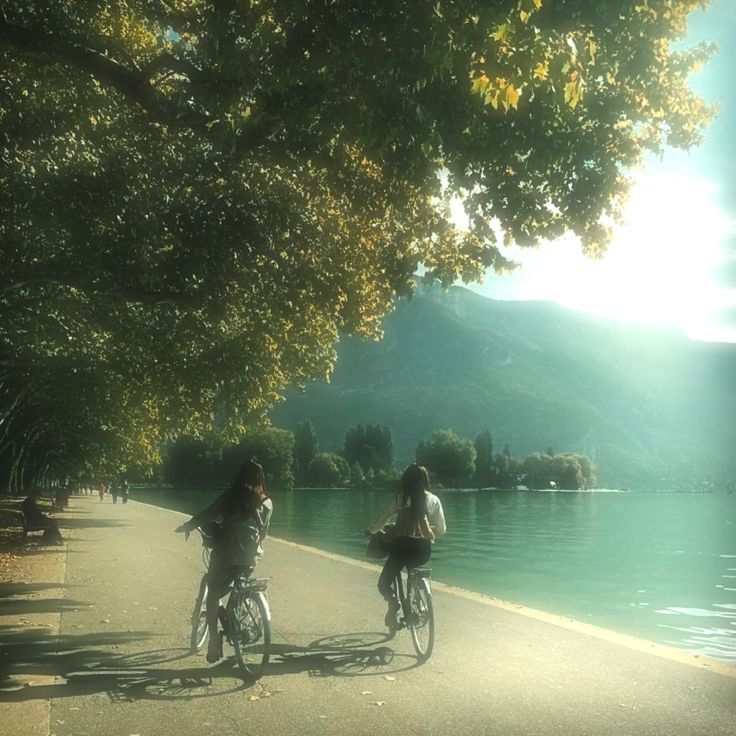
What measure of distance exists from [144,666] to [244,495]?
2.04 meters

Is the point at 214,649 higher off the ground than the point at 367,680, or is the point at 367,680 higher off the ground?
the point at 214,649

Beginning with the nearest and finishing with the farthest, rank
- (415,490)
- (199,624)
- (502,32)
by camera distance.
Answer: (502,32) < (199,624) < (415,490)

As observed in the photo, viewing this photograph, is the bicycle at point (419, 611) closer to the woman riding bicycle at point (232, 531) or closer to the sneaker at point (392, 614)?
the sneaker at point (392, 614)

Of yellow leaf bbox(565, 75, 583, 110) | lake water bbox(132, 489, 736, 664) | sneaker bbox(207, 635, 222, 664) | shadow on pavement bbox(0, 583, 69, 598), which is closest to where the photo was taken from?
yellow leaf bbox(565, 75, 583, 110)

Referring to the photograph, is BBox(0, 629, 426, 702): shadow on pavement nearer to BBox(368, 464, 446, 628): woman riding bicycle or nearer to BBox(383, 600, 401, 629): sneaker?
BBox(383, 600, 401, 629): sneaker

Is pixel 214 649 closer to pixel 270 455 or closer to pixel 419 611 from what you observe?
pixel 419 611

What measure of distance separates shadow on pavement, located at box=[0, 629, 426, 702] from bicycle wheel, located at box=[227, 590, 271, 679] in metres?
0.15

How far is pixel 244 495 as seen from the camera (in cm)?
978

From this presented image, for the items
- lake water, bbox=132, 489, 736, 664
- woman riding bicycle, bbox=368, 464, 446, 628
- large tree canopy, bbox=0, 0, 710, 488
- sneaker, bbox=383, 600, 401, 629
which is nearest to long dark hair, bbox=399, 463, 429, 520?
woman riding bicycle, bbox=368, 464, 446, 628

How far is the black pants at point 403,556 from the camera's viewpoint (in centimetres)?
1086

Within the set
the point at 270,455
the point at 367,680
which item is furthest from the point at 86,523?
the point at 270,455

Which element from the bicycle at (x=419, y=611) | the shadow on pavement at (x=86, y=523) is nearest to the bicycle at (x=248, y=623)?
the bicycle at (x=419, y=611)

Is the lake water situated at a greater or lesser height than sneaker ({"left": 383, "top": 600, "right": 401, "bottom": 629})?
lesser

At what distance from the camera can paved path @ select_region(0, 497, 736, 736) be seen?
24.1ft
